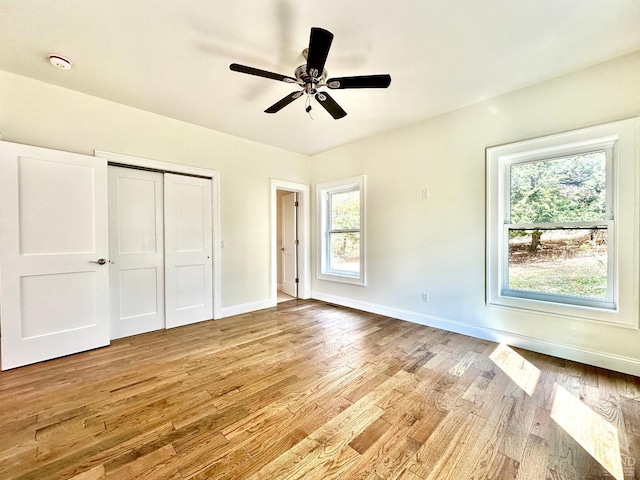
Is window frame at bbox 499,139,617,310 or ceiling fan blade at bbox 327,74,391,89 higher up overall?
ceiling fan blade at bbox 327,74,391,89

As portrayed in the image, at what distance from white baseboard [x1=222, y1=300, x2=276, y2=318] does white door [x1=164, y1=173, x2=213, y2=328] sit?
0.24 meters

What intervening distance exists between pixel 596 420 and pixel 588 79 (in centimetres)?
284

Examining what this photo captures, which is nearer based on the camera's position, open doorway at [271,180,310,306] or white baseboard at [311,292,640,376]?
white baseboard at [311,292,640,376]

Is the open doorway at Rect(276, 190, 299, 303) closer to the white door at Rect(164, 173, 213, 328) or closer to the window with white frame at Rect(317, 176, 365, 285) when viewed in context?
the window with white frame at Rect(317, 176, 365, 285)

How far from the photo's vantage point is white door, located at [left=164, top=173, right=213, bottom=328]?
350 cm

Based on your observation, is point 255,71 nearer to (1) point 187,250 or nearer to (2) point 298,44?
→ (2) point 298,44

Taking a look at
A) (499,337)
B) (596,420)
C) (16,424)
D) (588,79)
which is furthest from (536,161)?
(16,424)

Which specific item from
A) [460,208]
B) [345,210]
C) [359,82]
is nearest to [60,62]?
[359,82]

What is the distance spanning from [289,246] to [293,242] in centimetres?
20

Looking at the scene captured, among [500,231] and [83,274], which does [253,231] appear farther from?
[500,231]

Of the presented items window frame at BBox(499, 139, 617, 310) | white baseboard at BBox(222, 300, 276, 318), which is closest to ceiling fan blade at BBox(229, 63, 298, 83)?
window frame at BBox(499, 139, 617, 310)

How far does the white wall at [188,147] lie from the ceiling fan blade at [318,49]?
2.35 metres

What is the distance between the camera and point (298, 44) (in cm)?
211

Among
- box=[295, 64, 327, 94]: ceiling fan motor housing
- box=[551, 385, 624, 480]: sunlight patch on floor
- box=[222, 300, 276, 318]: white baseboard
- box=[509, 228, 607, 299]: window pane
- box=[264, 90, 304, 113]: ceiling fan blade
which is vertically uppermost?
box=[295, 64, 327, 94]: ceiling fan motor housing
